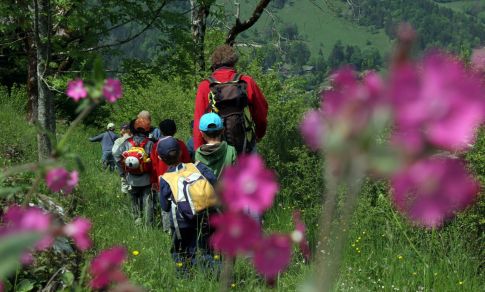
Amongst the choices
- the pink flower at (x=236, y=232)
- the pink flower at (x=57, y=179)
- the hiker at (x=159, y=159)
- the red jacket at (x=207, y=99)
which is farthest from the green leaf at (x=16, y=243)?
the hiker at (x=159, y=159)

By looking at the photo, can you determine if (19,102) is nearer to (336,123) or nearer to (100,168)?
(100,168)

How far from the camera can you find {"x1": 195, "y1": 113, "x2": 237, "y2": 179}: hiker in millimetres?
4461

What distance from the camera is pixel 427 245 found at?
4.75m

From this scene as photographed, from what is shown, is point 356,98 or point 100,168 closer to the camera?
point 356,98

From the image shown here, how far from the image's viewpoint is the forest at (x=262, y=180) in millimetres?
504

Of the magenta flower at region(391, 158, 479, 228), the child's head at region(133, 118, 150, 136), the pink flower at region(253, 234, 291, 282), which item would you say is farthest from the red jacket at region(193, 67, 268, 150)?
the magenta flower at region(391, 158, 479, 228)

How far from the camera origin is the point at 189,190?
4004mm

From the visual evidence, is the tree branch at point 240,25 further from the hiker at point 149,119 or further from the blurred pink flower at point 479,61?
the blurred pink flower at point 479,61

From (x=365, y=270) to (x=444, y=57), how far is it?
4228 mm

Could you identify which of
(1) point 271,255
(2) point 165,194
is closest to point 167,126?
(2) point 165,194

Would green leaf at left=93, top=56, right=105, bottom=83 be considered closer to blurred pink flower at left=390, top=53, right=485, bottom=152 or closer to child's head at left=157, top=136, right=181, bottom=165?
blurred pink flower at left=390, top=53, right=485, bottom=152

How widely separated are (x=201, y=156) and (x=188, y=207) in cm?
60

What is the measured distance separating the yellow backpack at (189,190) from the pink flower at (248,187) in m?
3.22

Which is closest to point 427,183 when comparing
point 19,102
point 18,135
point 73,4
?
point 73,4
